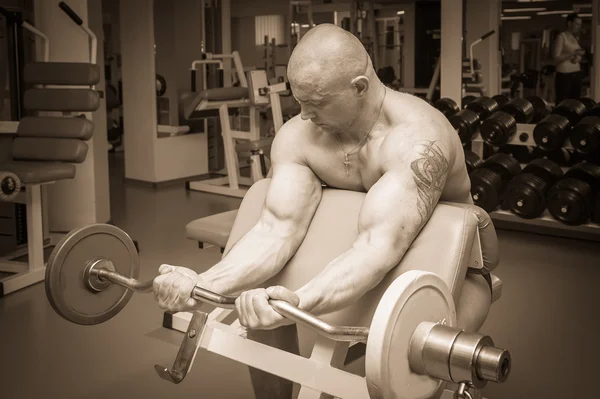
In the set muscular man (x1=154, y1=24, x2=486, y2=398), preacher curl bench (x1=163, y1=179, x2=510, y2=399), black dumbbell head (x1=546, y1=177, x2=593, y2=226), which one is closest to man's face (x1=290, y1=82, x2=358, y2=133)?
muscular man (x1=154, y1=24, x2=486, y2=398)

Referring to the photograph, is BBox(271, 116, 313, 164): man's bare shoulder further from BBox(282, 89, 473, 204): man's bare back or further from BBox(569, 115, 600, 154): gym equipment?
BBox(569, 115, 600, 154): gym equipment

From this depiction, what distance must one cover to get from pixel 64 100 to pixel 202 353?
183 centimetres

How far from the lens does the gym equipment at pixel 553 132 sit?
460 centimetres

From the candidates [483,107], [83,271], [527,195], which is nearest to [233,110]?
[483,107]

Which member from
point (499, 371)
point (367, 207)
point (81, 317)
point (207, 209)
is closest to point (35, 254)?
point (207, 209)

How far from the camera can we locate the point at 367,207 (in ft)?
5.11

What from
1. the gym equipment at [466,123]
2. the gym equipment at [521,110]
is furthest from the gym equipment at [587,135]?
the gym equipment at [466,123]

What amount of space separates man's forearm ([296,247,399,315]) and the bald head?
14.3 inches

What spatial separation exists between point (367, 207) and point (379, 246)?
0.09 meters

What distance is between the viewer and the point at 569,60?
691 cm

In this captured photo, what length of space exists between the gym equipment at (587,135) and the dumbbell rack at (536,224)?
119mm

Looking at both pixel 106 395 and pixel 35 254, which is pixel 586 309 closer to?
pixel 106 395

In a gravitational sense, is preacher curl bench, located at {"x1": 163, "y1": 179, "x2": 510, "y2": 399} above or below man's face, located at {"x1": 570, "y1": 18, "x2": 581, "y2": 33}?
below

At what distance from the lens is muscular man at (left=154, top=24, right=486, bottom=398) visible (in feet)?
4.91
